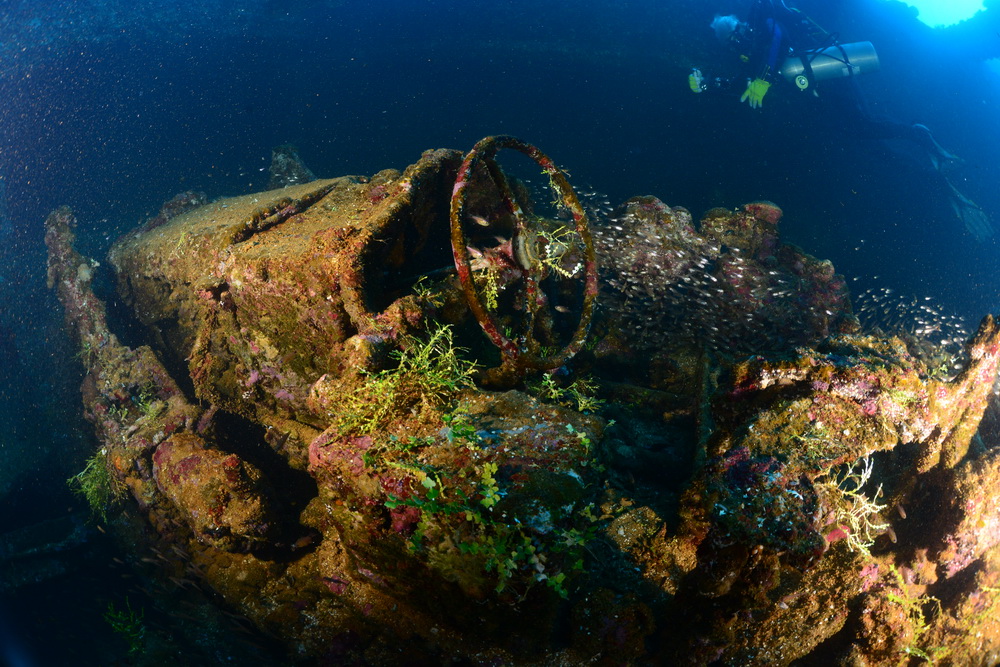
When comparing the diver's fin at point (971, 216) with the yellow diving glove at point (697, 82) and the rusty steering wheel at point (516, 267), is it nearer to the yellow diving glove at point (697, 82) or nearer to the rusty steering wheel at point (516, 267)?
the yellow diving glove at point (697, 82)

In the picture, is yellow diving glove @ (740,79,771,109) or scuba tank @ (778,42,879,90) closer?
yellow diving glove @ (740,79,771,109)

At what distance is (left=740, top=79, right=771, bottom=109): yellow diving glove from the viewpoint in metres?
11.8

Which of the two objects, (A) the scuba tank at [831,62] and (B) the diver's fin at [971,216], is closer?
(A) the scuba tank at [831,62]

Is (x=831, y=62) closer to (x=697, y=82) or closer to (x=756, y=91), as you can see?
(x=756, y=91)

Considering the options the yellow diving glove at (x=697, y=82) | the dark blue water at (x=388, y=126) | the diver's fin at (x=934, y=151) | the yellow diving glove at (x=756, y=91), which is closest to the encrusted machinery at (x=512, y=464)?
the dark blue water at (x=388, y=126)

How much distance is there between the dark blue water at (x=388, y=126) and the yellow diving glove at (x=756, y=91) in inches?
22.5

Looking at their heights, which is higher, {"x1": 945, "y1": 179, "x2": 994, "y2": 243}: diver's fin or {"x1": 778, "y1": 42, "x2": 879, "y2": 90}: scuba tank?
{"x1": 778, "y1": 42, "x2": 879, "y2": 90}: scuba tank

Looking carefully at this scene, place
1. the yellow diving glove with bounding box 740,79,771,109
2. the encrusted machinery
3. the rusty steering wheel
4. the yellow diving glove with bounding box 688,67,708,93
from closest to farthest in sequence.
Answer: the encrusted machinery < the rusty steering wheel < the yellow diving glove with bounding box 740,79,771,109 < the yellow diving glove with bounding box 688,67,708,93

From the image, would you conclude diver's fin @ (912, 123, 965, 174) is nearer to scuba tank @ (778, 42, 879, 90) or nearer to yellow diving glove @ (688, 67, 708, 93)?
scuba tank @ (778, 42, 879, 90)

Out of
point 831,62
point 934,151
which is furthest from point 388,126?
point 934,151

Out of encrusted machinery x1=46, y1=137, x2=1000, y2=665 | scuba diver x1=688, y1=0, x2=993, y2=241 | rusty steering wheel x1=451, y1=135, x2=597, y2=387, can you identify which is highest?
scuba diver x1=688, y1=0, x2=993, y2=241

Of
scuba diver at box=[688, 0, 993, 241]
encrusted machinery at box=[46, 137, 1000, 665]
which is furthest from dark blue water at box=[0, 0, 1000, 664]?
encrusted machinery at box=[46, 137, 1000, 665]

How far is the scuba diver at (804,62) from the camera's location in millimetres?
12695

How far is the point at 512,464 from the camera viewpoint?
270 centimetres
